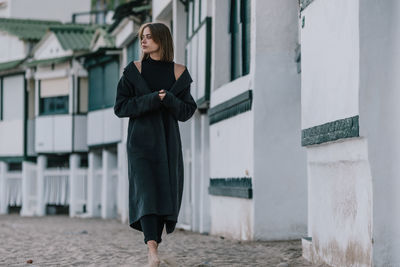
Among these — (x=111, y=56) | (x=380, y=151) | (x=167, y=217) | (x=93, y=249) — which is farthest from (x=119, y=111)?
(x=111, y=56)

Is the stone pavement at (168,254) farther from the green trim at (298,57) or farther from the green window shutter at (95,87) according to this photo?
the green window shutter at (95,87)

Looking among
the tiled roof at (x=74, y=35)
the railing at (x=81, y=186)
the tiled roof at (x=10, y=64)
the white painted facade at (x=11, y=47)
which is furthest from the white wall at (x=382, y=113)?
the white painted facade at (x=11, y=47)

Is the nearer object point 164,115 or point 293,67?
point 164,115

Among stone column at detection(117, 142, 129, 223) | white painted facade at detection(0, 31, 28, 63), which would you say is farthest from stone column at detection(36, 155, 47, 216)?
stone column at detection(117, 142, 129, 223)

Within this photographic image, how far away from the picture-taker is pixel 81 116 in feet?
95.6

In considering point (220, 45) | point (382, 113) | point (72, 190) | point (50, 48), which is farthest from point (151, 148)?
point (50, 48)

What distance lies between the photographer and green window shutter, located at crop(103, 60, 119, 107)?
1030 inches

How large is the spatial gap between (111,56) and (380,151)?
21.4 metres

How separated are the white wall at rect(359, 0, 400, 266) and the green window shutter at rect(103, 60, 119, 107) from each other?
68.6 feet

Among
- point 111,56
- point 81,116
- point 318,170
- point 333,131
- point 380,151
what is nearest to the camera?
point 380,151

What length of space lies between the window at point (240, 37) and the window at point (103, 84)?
13.5 meters

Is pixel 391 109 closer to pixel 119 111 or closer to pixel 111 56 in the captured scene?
pixel 119 111

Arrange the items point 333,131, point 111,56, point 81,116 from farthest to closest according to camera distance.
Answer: point 81,116 → point 111,56 → point 333,131

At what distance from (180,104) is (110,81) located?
20.4 metres
